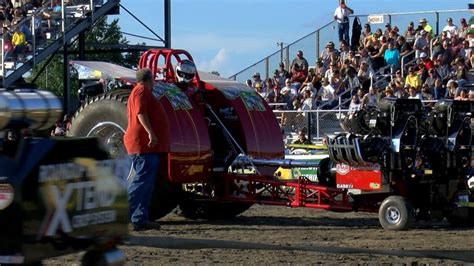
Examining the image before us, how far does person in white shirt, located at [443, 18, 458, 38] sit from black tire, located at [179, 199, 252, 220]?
11.7 meters

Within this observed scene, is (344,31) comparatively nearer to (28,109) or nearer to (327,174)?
(327,174)

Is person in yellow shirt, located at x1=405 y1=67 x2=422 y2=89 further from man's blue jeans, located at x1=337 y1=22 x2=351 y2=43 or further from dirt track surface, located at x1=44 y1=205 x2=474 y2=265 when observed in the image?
dirt track surface, located at x1=44 y1=205 x2=474 y2=265

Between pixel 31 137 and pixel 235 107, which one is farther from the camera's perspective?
pixel 235 107

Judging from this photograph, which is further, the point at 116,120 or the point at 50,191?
the point at 116,120

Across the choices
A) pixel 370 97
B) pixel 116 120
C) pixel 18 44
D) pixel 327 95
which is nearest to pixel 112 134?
pixel 116 120

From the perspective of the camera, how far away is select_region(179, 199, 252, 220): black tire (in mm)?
13875

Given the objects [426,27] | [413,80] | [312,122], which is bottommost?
[312,122]

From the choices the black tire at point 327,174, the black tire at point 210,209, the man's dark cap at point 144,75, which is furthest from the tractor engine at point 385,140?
the man's dark cap at point 144,75

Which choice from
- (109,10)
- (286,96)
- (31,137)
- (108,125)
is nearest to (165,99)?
(108,125)

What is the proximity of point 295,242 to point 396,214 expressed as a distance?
1.60m

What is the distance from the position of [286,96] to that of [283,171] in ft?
22.5

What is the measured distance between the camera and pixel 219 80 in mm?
14438

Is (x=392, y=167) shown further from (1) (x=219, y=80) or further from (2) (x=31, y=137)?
(2) (x=31, y=137)

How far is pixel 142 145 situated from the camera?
12023mm
